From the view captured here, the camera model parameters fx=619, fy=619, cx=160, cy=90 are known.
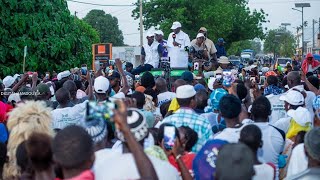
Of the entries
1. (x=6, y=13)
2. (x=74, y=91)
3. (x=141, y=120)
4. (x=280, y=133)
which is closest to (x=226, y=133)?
(x=280, y=133)

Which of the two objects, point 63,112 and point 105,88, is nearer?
point 63,112

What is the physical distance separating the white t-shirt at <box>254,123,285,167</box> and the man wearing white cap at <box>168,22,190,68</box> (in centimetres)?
779

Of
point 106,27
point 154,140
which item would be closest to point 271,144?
point 154,140

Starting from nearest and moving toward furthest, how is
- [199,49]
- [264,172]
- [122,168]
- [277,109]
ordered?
[122,168] < [264,172] < [277,109] < [199,49]

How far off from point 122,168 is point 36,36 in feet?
62.5

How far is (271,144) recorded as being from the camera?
6.54m

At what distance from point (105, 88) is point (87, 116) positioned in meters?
4.40

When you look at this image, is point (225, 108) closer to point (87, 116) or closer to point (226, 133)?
point (226, 133)

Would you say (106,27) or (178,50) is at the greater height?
(106,27)

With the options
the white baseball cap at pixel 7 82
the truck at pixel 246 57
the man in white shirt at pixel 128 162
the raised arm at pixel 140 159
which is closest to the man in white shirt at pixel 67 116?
the man in white shirt at pixel 128 162

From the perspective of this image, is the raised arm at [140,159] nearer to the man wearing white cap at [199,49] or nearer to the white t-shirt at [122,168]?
the white t-shirt at [122,168]

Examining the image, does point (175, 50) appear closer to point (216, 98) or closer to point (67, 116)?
point (216, 98)

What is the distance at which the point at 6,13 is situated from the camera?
22203 mm

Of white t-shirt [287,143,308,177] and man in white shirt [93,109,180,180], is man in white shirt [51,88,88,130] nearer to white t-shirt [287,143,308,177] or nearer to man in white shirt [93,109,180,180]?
man in white shirt [93,109,180,180]
